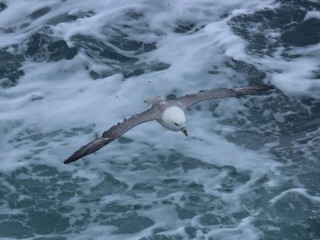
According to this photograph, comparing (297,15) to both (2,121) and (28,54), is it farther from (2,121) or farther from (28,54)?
(2,121)

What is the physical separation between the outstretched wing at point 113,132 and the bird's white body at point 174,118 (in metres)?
0.13

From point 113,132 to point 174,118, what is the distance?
971mm

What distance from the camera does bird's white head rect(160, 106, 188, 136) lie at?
→ 939 centimetres

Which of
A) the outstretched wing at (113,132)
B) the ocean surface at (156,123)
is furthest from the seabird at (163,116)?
the ocean surface at (156,123)

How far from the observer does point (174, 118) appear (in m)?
9.39

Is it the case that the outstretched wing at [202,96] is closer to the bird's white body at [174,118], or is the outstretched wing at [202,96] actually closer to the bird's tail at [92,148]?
the bird's white body at [174,118]

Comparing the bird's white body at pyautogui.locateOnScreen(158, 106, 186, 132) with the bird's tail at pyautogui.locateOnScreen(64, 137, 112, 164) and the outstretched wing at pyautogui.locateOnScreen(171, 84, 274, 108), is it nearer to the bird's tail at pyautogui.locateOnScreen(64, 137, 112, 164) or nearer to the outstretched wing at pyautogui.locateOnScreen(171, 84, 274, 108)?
the outstretched wing at pyautogui.locateOnScreen(171, 84, 274, 108)

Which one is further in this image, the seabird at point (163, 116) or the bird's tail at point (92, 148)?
the seabird at point (163, 116)

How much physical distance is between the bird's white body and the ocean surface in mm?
954

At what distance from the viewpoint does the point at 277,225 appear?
9.00 m

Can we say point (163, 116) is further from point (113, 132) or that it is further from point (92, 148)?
point (92, 148)

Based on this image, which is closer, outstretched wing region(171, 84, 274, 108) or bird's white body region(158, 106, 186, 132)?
bird's white body region(158, 106, 186, 132)

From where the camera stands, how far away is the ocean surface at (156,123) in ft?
30.2

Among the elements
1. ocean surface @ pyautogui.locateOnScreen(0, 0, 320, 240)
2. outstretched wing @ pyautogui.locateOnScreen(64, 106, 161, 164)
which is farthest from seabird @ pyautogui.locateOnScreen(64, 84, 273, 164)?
ocean surface @ pyautogui.locateOnScreen(0, 0, 320, 240)
